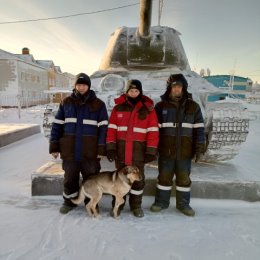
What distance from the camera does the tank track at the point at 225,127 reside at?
3.36 metres

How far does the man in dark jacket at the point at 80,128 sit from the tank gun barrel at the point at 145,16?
204cm

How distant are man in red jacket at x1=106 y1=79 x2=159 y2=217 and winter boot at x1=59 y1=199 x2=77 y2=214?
0.75 meters

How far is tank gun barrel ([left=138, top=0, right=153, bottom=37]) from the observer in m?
4.05

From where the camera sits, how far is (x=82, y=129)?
2.71 meters

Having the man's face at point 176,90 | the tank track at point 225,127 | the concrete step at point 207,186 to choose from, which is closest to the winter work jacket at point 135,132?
the man's face at point 176,90

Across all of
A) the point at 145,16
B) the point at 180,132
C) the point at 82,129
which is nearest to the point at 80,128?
the point at 82,129

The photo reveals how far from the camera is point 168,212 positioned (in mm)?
2934

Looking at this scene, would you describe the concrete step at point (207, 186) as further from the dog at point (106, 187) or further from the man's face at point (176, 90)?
the man's face at point (176, 90)

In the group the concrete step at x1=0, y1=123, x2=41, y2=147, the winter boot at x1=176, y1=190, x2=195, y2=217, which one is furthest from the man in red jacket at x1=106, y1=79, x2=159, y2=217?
the concrete step at x1=0, y1=123, x2=41, y2=147

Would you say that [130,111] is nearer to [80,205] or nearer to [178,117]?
[178,117]

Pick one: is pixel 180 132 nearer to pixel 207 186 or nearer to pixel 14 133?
pixel 207 186

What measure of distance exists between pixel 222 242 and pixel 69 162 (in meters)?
1.71

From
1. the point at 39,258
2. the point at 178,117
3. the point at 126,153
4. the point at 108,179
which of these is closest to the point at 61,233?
the point at 39,258

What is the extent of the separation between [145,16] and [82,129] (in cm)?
250
